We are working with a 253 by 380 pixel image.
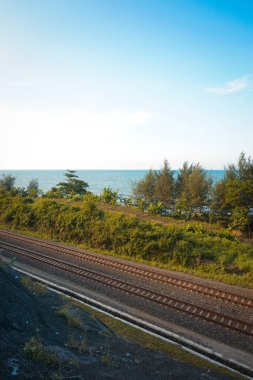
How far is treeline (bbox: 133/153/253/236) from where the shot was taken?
2836cm

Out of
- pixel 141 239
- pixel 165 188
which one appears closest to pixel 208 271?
pixel 141 239

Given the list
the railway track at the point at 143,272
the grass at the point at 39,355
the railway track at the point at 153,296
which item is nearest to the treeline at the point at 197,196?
the railway track at the point at 143,272

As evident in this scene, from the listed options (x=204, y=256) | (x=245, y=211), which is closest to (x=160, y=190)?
(x=245, y=211)

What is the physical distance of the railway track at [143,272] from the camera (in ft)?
42.9

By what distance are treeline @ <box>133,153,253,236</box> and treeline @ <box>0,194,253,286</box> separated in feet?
18.1

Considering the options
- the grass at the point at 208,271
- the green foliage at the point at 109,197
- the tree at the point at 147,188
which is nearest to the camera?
the grass at the point at 208,271

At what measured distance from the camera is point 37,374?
5.46 m

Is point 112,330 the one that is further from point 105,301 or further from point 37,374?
point 37,374

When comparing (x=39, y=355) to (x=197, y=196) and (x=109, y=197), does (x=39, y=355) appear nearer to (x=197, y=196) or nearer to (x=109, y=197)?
(x=197, y=196)

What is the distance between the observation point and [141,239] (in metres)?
20.0

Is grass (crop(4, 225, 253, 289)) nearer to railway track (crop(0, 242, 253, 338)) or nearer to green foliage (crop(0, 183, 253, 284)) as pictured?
green foliage (crop(0, 183, 253, 284))

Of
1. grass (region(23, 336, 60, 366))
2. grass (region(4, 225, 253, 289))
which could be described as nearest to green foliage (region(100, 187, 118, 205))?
grass (region(4, 225, 253, 289))

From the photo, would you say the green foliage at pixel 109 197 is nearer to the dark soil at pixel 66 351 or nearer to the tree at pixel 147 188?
the tree at pixel 147 188

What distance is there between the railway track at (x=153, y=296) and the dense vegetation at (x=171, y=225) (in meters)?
4.23
